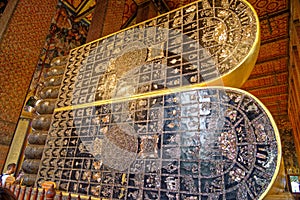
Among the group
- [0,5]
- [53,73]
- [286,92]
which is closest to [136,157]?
[53,73]

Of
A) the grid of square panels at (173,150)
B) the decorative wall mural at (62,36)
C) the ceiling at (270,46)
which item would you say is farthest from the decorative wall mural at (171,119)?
the decorative wall mural at (62,36)

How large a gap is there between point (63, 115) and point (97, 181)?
4.14 ft

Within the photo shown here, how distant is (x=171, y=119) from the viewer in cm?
204

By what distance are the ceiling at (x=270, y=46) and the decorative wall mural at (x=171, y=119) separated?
3922mm

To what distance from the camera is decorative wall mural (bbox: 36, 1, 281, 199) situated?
5.35 ft

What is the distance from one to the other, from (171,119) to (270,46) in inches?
260

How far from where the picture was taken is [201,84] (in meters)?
2.00

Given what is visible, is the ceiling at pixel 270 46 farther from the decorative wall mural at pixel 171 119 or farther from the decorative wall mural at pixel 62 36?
the decorative wall mural at pixel 171 119

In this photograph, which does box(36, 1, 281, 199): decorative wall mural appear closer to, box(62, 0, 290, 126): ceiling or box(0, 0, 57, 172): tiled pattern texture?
box(0, 0, 57, 172): tiled pattern texture

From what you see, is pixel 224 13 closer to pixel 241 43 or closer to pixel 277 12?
pixel 241 43

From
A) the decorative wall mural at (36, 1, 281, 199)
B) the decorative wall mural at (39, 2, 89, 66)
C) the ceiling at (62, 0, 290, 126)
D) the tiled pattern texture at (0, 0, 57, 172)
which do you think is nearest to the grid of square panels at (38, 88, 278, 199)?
the decorative wall mural at (36, 1, 281, 199)

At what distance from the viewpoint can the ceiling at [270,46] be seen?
5.72m

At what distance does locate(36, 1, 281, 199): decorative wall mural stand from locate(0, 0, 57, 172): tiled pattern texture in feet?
2.36

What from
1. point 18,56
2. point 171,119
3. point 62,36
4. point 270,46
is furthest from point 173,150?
point 62,36
